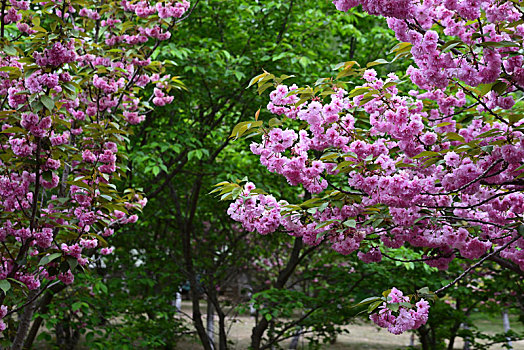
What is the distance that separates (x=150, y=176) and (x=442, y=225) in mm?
4389

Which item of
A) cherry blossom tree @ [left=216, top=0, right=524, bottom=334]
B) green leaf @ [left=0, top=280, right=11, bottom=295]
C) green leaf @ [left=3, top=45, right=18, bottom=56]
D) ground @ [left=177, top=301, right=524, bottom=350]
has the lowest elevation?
ground @ [left=177, top=301, right=524, bottom=350]

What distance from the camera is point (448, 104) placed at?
2.93 metres

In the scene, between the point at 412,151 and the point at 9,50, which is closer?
the point at 412,151

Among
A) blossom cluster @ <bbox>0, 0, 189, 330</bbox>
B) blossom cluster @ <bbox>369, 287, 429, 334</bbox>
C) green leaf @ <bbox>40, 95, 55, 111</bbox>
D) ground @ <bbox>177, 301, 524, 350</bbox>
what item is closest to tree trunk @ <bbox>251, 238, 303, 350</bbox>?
blossom cluster @ <bbox>0, 0, 189, 330</bbox>

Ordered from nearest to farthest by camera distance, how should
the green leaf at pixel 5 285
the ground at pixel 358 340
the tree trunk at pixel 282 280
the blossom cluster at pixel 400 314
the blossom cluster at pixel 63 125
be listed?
the blossom cluster at pixel 400 314
the green leaf at pixel 5 285
the blossom cluster at pixel 63 125
the tree trunk at pixel 282 280
the ground at pixel 358 340

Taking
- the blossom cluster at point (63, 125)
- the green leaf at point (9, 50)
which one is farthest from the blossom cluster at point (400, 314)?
the green leaf at point (9, 50)

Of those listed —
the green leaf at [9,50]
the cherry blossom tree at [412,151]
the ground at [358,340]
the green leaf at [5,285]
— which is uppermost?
the green leaf at [9,50]

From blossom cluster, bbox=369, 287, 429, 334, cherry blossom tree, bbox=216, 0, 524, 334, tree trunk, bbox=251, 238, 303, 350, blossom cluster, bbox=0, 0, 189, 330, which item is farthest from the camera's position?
tree trunk, bbox=251, 238, 303, 350

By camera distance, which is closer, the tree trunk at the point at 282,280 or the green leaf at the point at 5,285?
the green leaf at the point at 5,285

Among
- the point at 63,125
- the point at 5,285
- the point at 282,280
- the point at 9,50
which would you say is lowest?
the point at 5,285

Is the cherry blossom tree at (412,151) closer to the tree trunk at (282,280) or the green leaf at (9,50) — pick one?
the green leaf at (9,50)

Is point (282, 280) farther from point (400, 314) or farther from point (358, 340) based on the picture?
point (358, 340)

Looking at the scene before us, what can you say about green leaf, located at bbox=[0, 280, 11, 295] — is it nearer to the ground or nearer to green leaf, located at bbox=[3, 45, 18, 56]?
green leaf, located at bbox=[3, 45, 18, 56]

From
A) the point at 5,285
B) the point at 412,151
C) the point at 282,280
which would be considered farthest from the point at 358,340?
the point at 5,285
